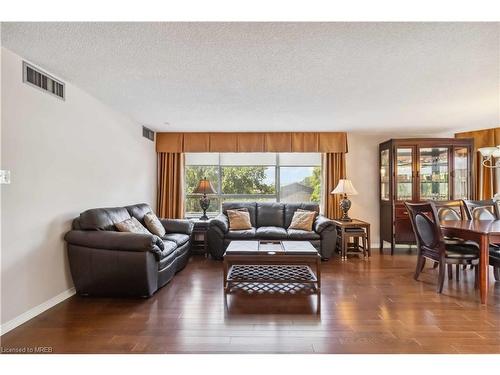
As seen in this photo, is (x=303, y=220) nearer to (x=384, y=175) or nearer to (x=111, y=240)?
(x=384, y=175)

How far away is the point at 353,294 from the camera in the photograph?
3.09 metres

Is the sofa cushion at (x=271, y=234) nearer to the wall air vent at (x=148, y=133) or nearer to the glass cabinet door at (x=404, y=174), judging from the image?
the glass cabinet door at (x=404, y=174)

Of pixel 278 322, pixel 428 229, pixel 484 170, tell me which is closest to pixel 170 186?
pixel 278 322

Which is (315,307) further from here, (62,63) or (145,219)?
(62,63)

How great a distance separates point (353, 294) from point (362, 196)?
2955mm

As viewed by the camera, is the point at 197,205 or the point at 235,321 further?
the point at 197,205

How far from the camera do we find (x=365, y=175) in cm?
565

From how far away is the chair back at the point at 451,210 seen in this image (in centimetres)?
384

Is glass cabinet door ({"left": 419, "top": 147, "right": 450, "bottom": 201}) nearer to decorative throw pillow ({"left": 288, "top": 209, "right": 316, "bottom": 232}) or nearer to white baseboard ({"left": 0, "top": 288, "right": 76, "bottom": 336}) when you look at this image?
decorative throw pillow ({"left": 288, "top": 209, "right": 316, "bottom": 232})

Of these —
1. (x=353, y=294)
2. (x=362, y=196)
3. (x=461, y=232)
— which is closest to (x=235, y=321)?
(x=353, y=294)

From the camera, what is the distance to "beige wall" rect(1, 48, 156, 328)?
7.59 ft

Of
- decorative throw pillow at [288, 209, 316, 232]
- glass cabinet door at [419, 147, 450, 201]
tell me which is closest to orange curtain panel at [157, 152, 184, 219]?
decorative throw pillow at [288, 209, 316, 232]

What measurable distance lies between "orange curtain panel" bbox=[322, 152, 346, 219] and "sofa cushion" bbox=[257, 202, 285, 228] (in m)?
0.91

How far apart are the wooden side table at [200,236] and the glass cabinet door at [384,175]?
3.28 m
